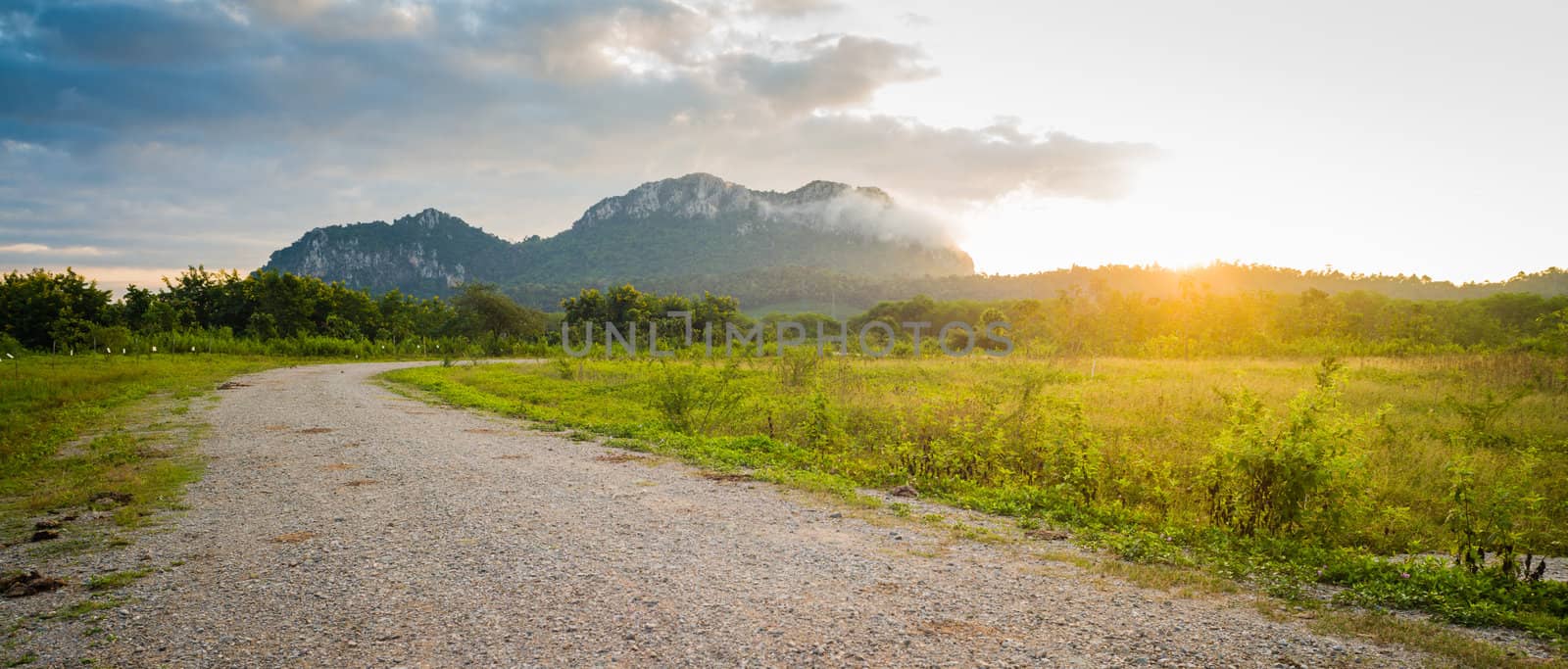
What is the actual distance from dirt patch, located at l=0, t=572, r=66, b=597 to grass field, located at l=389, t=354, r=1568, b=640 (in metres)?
7.27

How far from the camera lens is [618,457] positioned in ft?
37.1

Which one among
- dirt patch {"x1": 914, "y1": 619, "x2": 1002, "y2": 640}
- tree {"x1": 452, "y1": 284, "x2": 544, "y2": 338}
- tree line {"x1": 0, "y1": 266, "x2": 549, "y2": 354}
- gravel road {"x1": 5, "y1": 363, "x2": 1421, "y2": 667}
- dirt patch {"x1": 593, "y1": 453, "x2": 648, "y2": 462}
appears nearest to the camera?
gravel road {"x1": 5, "y1": 363, "x2": 1421, "y2": 667}

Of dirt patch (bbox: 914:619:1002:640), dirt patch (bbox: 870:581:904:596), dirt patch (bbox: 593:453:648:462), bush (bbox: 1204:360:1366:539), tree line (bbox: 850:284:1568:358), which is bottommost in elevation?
dirt patch (bbox: 593:453:648:462)

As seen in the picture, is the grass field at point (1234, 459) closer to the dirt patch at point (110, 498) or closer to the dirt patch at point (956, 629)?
the dirt patch at point (956, 629)

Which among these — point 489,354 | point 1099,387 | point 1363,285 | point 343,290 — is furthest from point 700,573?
point 1363,285

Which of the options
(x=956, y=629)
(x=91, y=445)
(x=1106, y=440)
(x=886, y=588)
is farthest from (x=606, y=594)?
(x=91, y=445)

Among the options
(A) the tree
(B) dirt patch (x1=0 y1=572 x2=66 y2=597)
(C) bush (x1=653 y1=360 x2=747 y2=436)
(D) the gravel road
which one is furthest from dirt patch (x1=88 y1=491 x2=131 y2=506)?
(A) the tree

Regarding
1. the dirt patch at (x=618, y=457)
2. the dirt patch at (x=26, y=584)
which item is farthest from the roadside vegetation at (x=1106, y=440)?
the dirt patch at (x=26, y=584)

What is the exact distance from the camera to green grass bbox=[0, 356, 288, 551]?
25.8ft

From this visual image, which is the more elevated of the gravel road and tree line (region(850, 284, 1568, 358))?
tree line (region(850, 284, 1568, 358))

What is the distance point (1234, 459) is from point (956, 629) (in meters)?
4.63

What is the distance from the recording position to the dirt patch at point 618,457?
436 inches

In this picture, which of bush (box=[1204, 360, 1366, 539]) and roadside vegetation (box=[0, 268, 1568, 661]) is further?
bush (box=[1204, 360, 1366, 539])

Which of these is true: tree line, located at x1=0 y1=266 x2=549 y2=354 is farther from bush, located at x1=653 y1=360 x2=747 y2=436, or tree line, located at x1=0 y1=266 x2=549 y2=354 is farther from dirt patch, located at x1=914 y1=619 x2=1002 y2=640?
dirt patch, located at x1=914 y1=619 x2=1002 y2=640
